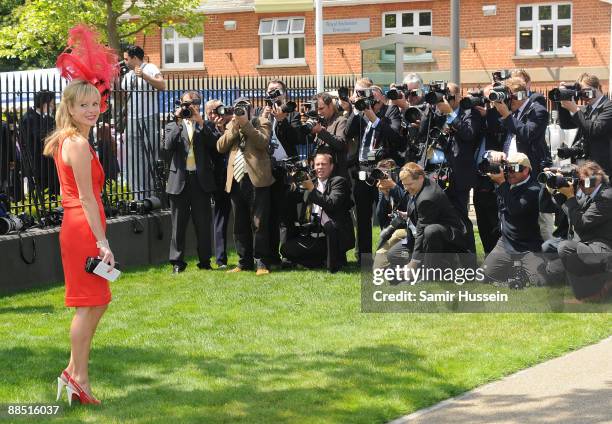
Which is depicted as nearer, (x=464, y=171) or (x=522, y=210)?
(x=522, y=210)

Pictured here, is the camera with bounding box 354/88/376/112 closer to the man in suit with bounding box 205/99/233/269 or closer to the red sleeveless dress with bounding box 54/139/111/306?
the man in suit with bounding box 205/99/233/269

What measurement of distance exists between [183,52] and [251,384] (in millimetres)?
35696

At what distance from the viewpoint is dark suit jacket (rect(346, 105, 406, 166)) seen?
12.2 m

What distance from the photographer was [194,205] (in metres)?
12.8

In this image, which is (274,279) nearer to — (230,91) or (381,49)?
(230,91)

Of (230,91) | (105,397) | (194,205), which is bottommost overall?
(105,397)

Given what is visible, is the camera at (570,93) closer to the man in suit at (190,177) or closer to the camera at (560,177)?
the camera at (560,177)

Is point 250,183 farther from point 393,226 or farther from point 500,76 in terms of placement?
point 500,76

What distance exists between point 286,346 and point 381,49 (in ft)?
45.3

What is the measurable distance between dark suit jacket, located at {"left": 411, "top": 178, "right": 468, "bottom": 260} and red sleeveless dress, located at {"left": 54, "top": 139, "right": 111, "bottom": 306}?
4.52m

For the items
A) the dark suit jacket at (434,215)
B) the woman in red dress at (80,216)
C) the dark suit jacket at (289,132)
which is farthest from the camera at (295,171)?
the woman in red dress at (80,216)

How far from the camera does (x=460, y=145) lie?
38.1ft

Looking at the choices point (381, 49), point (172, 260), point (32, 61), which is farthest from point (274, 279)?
point (32, 61)

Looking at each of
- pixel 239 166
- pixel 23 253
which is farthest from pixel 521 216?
pixel 23 253
